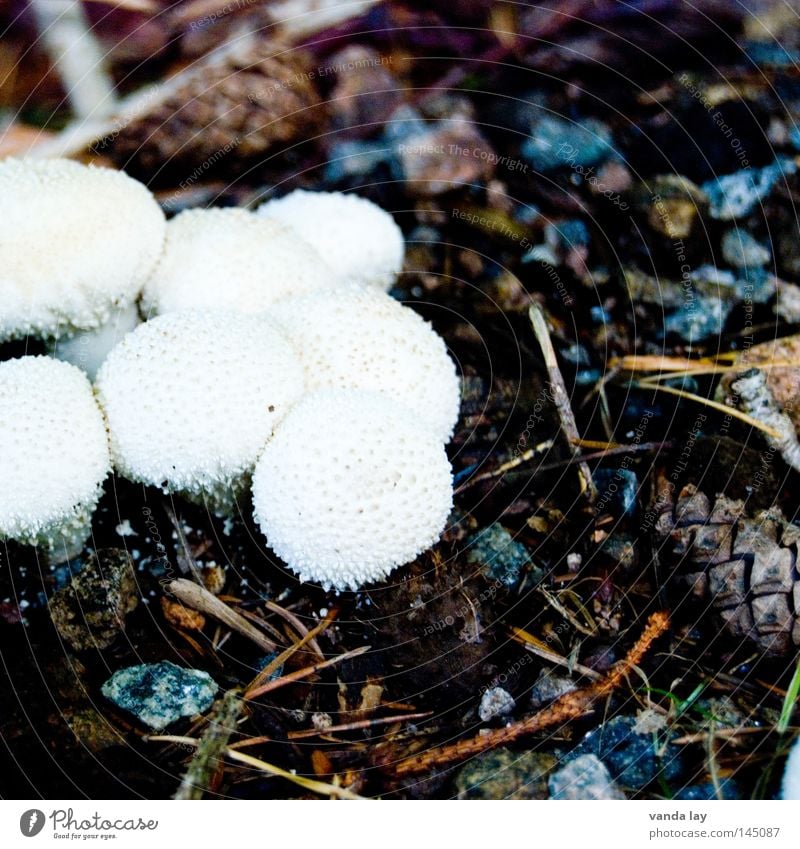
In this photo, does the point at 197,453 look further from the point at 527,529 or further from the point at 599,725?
the point at 599,725

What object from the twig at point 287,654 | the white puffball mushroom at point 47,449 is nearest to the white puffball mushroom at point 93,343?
the white puffball mushroom at point 47,449

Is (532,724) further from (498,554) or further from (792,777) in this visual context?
(792,777)

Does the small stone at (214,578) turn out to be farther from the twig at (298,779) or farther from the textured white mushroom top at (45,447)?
the twig at (298,779)

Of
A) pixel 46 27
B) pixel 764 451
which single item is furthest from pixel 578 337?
pixel 46 27

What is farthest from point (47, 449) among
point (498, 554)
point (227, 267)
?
point (498, 554)

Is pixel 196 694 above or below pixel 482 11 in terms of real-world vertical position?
below

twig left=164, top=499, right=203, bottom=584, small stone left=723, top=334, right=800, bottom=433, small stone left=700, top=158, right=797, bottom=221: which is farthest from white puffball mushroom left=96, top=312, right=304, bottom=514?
small stone left=700, top=158, right=797, bottom=221
